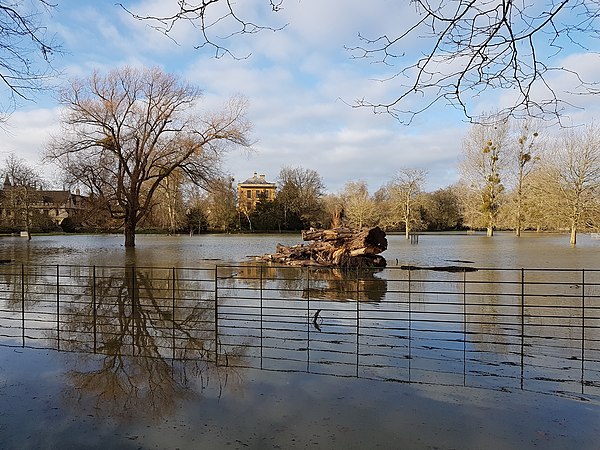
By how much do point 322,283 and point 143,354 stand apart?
737cm

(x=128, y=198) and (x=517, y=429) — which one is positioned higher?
(x=128, y=198)

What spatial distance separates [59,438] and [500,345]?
15.2 ft

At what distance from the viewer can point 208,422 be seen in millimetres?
3557

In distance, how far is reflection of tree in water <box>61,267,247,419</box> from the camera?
4.08m

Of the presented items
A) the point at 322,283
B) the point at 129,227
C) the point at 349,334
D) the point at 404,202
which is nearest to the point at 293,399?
the point at 349,334

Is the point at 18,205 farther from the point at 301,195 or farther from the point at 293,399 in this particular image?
the point at 293,399

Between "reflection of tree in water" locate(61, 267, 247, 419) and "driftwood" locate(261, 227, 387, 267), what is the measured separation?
8.33m

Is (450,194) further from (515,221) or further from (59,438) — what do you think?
(59,438)

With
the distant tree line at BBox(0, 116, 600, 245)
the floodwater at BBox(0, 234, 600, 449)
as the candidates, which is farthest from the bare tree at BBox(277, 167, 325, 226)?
the floodwater at BBox(0, 234, 600, 449)

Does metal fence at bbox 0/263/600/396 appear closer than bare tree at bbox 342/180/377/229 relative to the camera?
Yes

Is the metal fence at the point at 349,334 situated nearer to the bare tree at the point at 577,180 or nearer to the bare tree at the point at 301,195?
the bare tree at the point at 577,180

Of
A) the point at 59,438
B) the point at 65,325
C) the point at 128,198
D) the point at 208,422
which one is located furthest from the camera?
the point at 128,198

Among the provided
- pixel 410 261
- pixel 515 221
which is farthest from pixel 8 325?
pixel 515 221

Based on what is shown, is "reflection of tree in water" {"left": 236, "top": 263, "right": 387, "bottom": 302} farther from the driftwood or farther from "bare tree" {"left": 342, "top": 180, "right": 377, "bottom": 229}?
"bare tree" {"left": 342, "top": 180, "right": 377, "bottom": 229}
